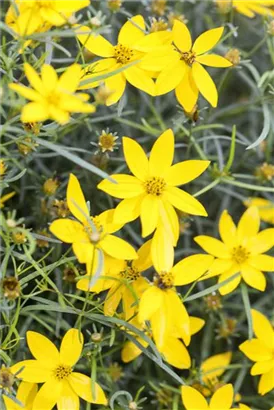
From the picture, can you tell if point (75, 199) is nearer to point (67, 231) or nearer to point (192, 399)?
point (67, 231)

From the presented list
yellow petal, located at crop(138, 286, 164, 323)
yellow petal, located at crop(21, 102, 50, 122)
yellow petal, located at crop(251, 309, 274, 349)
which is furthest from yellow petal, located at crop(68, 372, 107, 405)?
yellow petal, located at crop(21, 102, 50, 122)

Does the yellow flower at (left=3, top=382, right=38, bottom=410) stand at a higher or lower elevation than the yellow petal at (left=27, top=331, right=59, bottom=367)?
lower

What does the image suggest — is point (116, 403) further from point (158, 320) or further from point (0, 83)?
point (0, 83)

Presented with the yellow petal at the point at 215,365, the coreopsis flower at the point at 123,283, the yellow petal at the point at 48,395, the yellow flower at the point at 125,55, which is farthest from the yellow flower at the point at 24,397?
the yellow flower at the point at 125,55

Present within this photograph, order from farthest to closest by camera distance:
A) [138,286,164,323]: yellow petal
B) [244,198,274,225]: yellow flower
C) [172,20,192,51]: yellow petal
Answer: [244,198,274,225]: yellow flower < [172,20,192,51]: yellow petal < [138,286,164,323]: yellow petal

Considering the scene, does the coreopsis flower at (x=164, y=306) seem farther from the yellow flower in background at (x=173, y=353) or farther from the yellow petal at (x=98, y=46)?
the yellow petal at (x=98, y=46)

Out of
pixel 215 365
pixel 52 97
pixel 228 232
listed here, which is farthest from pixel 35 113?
pixel 215 365

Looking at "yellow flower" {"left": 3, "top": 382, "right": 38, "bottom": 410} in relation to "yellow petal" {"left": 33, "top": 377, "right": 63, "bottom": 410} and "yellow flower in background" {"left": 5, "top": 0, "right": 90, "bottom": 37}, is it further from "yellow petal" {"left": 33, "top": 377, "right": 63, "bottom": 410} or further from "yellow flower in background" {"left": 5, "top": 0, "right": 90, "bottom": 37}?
"yellow flower in background" {"left": 5, "top": 0, "right": 90, "bottom": 37}

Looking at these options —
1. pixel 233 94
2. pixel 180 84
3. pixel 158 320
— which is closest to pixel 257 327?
pixel 158 320
